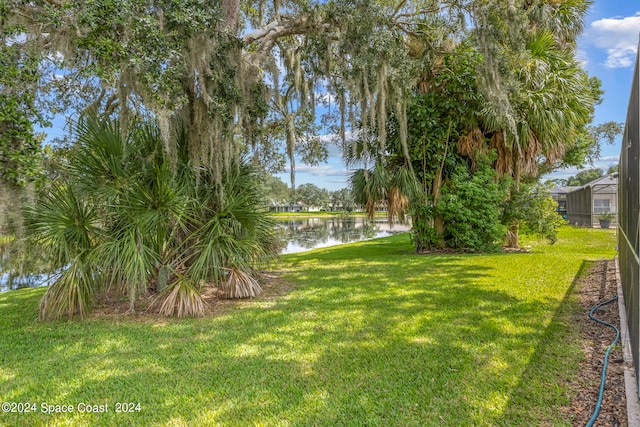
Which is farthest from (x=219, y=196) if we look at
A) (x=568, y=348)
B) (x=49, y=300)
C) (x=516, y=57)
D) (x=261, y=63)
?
(x=516, y=57)

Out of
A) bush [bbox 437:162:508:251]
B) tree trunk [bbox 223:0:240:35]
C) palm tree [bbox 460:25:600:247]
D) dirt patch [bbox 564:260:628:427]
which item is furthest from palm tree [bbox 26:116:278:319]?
palm tree [bbox 460:25:600:247]

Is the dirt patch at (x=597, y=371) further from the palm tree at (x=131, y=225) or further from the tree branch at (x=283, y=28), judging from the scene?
the tree branch at (x=283, y=28)

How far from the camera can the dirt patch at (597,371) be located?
203cm

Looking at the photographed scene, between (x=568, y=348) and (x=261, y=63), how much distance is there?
19.1ft

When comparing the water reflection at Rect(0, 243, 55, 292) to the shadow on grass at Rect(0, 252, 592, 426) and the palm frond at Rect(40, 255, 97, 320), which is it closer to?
the palm frond at Rect(40, 255, 97, 320)

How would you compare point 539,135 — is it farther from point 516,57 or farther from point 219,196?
point 219,196

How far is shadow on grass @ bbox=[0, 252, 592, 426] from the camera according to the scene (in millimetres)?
2150

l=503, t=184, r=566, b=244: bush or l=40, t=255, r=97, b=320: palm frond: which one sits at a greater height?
l=503, t=184, r=566, b=244: bush

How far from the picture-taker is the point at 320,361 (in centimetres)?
283

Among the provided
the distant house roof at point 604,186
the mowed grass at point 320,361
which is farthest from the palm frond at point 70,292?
the distant house roof at point 604,186

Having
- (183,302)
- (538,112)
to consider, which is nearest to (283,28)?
(183,302)

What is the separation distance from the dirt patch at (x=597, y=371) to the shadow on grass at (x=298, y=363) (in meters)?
0.31

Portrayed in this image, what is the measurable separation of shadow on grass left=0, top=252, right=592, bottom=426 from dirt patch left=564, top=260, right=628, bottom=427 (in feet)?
1.01

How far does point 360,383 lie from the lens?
2455mm
